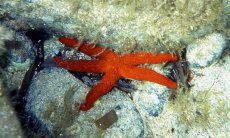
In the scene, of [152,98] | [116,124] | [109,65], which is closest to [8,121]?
[109,65]

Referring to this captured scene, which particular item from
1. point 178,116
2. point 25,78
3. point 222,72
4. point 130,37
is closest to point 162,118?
point 178,116

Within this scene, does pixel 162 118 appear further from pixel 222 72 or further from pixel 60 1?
pixel 60 1

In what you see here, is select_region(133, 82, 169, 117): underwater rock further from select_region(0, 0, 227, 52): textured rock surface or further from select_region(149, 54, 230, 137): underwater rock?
select_region(0, 0, 227, 52): textured rock surface

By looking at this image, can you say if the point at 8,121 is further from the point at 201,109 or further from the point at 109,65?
the point at 201,109

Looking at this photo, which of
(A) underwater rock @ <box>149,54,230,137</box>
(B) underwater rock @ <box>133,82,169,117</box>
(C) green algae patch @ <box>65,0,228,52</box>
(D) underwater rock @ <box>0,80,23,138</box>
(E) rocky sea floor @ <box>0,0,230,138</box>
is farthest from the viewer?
(B) underwater rock @ <box>133,82,169,117</box>

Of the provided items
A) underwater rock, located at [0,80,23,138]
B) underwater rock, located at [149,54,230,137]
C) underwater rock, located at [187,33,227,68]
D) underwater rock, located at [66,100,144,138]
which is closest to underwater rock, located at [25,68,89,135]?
underwater rock, located at [66,100,144,138]

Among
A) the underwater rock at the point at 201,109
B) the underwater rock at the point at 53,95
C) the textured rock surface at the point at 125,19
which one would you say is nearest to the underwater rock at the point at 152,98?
the underwater rock at the point at 201,109
